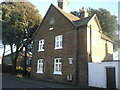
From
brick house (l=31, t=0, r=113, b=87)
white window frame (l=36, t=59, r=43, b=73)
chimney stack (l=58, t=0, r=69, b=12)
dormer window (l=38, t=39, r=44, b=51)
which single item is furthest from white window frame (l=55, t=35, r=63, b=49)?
chimney stack (l=58, t=0, r=69, b=12)

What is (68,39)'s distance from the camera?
2056cm

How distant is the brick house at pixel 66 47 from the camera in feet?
61.5

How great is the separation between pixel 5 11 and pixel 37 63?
40.4 ft

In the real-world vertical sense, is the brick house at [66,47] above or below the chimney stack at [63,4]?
below

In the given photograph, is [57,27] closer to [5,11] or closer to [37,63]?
[37,63]

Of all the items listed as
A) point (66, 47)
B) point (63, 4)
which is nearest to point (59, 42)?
point (66, 47)

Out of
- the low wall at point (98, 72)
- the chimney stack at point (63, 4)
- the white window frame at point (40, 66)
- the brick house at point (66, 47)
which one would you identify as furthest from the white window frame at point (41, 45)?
the low wall at point (98, 72)

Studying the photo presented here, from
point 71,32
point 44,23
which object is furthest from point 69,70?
point 44,23

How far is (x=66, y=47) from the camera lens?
67.7 feet

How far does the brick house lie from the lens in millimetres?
18750

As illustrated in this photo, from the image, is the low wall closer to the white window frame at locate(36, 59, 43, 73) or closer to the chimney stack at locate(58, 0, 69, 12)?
the white window frame at locate(36, 59, 43, 73)

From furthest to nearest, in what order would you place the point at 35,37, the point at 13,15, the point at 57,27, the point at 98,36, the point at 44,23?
the point at 13,15
the point at 35,37
the point at 44,23
the point at 57,27
the point at 98,36

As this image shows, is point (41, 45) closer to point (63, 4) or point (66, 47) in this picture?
point (66, 47)

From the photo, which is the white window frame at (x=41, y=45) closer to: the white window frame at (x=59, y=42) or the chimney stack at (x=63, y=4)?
the white window frame at (x=59, y=42)
